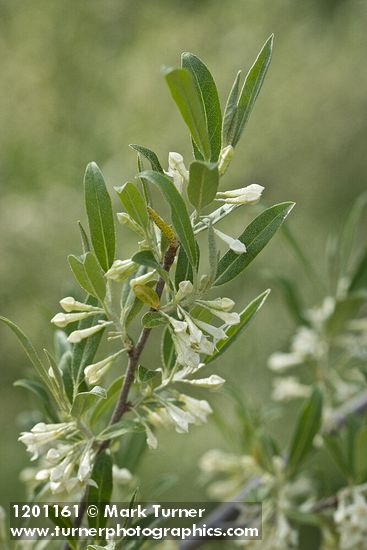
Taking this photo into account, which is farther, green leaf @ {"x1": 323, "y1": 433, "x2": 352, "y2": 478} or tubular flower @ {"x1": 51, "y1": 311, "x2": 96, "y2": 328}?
green leaf @ {"x1": 323, "y1": 433, "x2": 352, "y2": 478}

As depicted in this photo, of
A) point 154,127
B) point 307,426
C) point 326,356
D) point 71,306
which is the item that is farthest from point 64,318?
point 154,127

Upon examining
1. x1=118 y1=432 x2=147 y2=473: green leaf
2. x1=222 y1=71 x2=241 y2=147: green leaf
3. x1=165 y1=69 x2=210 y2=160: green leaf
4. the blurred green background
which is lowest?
x1=118 y1=432 x2=147 y2=473: green leaf

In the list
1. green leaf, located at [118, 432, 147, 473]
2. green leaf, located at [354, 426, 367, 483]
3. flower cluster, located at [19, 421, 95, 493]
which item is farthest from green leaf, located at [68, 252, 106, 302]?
green leaf, located at [354, 426, 367, 483]

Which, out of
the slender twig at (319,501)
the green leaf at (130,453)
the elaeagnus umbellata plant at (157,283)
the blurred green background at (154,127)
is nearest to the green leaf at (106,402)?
the elaeagnus umbellata plant at (157,283)

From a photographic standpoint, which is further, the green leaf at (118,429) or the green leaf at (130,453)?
the green leaf at (130,453)

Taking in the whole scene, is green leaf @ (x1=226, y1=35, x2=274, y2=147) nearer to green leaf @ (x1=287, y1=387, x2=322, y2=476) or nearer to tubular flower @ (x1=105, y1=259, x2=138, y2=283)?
tubular flower @ (x1=105, y1=259, x2=138, y2=283)

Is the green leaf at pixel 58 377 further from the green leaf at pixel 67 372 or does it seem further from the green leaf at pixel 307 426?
the green leaf at pixel 307 426

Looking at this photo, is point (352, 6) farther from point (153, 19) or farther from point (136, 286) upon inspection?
point (136, 286)
